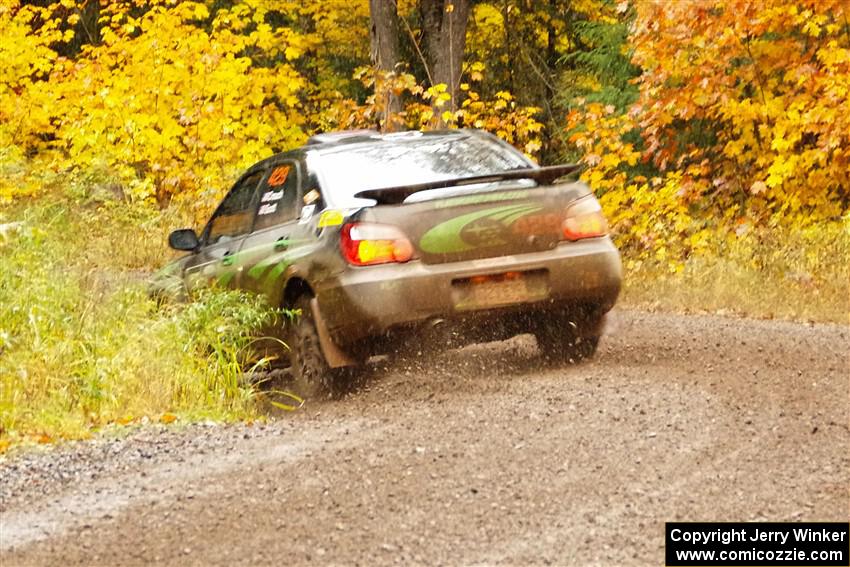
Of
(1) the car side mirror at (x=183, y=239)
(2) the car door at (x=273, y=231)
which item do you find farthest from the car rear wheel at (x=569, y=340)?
(1) the car side mirror at (x=183, y=239)

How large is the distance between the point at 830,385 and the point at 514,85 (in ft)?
68.9

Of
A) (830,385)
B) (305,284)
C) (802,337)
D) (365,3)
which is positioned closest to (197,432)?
(305,284)

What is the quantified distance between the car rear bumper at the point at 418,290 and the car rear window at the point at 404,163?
2.05 feet

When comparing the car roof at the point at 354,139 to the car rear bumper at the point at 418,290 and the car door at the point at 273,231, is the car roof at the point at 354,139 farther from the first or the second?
the car rear bumper at the point at 418,290

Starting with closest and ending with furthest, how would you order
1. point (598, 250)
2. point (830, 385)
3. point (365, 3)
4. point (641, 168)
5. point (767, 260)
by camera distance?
point (830, 385) < point (598, 250) < point (767, 260) < point (641, 168) < point (365, 3)

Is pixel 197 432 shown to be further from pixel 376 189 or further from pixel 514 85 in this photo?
pixel 514 85

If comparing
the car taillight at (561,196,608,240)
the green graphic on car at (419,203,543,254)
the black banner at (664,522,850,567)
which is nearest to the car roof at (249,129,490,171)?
the car taillight at (561,196,608,240)

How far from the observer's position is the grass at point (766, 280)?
460 inches

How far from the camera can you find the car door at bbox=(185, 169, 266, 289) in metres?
9.33

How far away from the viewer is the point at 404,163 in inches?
335

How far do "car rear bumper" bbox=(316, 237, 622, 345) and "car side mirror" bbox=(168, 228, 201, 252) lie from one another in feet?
7.17

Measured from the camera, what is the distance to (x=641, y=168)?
19578 millimetres

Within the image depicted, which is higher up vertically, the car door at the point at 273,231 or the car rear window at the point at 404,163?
the car rear window at the point at 404,163

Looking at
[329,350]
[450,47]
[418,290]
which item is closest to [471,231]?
[418,290]
